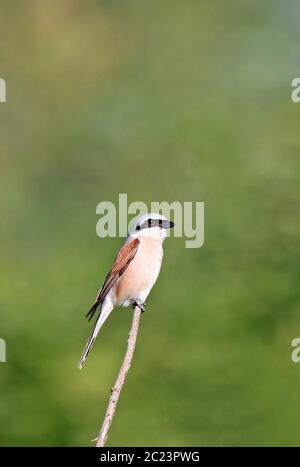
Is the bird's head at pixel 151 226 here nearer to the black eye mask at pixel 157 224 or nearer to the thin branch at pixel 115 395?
the black eye mask at pixel 157 224

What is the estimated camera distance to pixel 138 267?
455cm

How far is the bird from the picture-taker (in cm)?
454

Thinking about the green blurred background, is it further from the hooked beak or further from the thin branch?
the thin branch

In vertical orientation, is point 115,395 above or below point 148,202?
below

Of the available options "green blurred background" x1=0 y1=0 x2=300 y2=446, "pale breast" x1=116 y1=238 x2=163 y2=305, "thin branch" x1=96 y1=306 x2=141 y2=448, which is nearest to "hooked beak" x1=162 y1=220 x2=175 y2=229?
"pale breast" x1=116 y1=238 x2=163 y2=305

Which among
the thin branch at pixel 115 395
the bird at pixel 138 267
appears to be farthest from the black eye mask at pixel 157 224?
the thin branch at pixel 115 395

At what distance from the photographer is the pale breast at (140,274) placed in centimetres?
455

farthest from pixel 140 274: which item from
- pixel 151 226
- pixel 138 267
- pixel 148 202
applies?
pixel 148 202

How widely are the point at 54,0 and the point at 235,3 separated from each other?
339 cm

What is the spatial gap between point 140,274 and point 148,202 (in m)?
3.83

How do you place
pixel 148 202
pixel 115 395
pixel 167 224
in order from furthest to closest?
pixel 148 202, pixel 167 224, pixel 115 395

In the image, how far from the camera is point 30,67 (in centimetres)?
1395

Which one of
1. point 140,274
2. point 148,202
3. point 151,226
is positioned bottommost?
point 140,274

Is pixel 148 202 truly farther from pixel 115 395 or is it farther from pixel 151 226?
pixel 115 395
